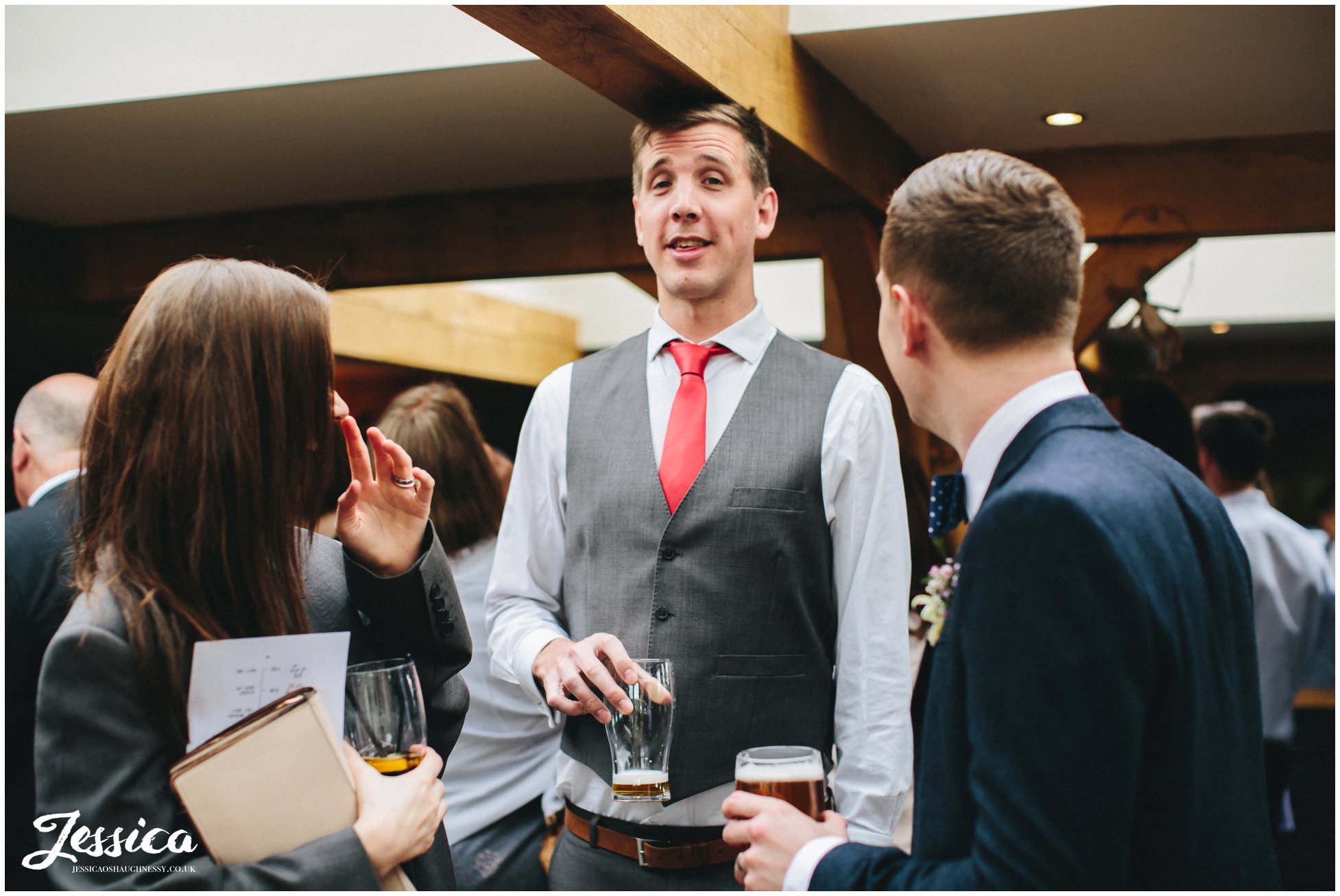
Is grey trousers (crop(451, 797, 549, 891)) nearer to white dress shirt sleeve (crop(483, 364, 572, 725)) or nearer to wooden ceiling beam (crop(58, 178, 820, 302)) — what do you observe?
white dress shirt sleeve (crop(483, 364, 572, 725))

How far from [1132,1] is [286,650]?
2.29m

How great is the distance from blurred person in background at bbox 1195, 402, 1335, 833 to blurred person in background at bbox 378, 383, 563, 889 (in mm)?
2519

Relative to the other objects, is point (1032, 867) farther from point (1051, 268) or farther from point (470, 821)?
point (470, 821)

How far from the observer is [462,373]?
297 inches

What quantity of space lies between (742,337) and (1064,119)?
1920 mm

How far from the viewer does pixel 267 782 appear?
1.07 m

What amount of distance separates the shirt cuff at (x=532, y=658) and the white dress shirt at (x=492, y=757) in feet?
2.71

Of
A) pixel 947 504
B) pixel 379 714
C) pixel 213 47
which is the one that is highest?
pixel 213 47

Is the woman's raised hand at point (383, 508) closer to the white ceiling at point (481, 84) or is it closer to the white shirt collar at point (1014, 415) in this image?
the white shirt collar at point (1014, 415)

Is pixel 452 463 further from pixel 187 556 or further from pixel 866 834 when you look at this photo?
pixel 187 556

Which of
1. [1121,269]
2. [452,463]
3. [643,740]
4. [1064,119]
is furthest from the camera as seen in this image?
[1121,269]

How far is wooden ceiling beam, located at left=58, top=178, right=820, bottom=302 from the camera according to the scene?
160 inches

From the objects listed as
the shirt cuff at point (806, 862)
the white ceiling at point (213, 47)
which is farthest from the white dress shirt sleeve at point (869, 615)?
the white ceiling at point (213, 47)

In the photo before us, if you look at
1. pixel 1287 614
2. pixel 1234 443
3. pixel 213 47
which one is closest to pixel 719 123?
pixel 213 47
